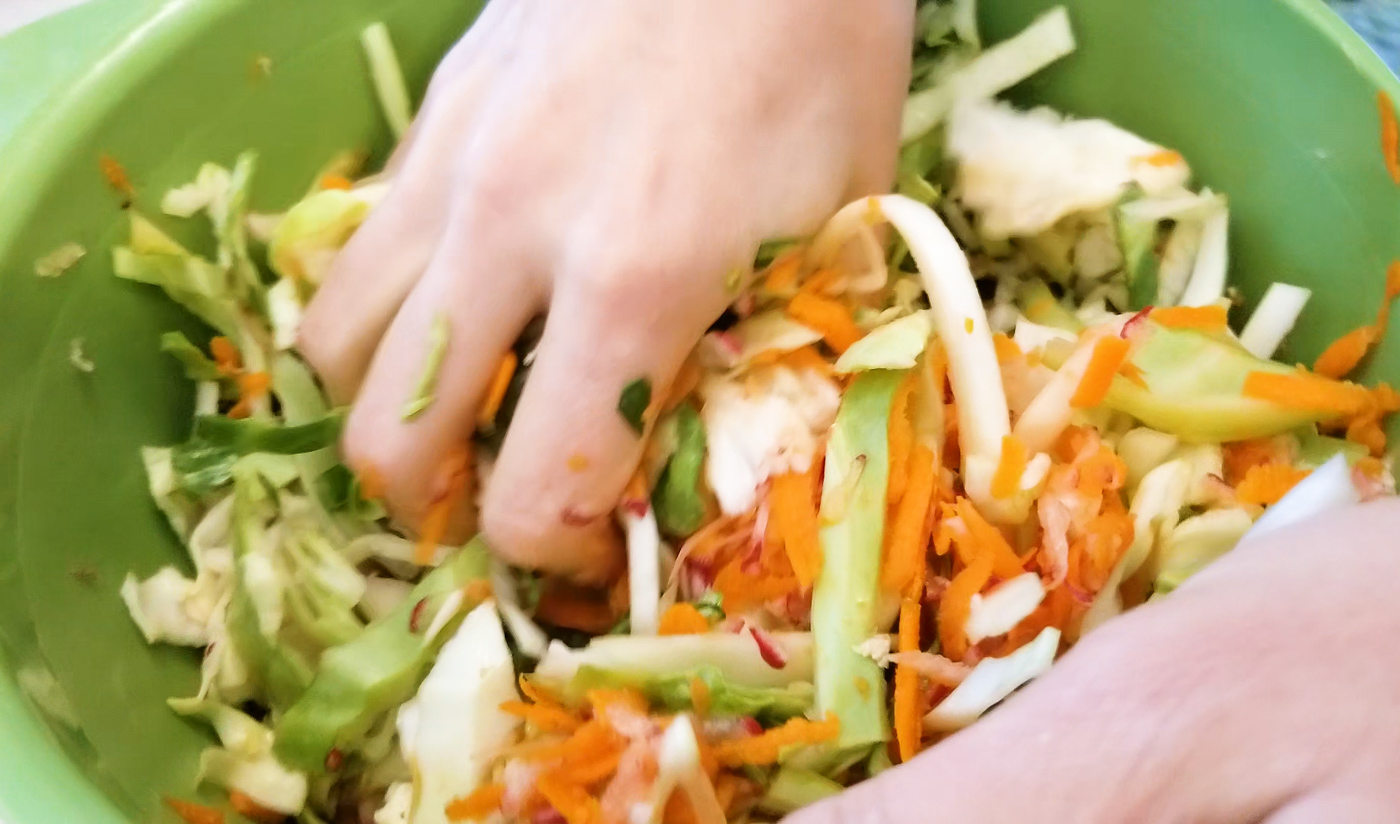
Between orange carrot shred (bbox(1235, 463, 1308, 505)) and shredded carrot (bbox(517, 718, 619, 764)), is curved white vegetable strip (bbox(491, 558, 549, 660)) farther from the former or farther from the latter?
orange carrot shred (bbox(1235, 463, 1308, 505))

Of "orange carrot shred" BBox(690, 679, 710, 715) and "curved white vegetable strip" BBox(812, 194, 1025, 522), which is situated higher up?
"curved white vegetable strip" BBox(812, 194, 1025, 522)

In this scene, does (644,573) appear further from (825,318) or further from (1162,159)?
(1162,159)

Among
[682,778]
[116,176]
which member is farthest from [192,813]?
[116,176]

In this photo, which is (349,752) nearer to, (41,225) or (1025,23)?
(41,225)

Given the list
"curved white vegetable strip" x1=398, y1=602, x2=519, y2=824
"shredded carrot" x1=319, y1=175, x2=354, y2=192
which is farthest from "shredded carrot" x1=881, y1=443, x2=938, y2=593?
"shredded carrot" x1=319, y1=175, x2=354, y2=192

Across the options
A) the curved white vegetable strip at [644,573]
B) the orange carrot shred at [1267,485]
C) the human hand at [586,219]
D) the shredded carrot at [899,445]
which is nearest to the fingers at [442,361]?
the human hand at [586,219]

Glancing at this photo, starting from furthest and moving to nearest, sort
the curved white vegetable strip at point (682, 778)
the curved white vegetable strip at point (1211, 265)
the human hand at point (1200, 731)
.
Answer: the curved white vegetable strip at point (1211, 265)
the curved white vegetable strip at point (682, 778)
the human hand at point (1200, 731)

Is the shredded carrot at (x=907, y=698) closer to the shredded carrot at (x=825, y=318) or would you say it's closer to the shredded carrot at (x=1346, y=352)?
the shredded carrot at (x=825, y=318)
